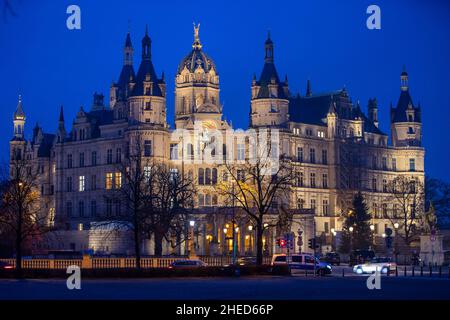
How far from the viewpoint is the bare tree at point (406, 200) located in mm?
131300

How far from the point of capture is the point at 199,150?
12406 centimetres

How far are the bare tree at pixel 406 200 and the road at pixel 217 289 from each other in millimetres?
77371

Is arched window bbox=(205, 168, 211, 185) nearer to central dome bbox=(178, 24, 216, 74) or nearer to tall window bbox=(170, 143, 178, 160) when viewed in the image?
tall window bbox=(170, 143, 178, 160)

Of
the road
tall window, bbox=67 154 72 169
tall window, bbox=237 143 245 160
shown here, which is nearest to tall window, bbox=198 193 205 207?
tall window, bbox=237 143 245 160

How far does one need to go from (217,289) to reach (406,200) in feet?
327

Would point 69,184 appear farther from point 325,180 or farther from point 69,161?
point 325,180

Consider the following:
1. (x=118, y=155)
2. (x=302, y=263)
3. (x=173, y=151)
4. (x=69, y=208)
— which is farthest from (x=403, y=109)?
(x=302, y=263)

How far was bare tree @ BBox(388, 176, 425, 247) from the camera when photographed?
131300mm

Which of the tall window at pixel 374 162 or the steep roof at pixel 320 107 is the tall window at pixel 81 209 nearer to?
the steep roof at pixel 320 107

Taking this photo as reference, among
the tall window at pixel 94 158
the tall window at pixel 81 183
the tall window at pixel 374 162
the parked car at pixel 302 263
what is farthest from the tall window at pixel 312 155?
the parked car at pixel 302 263
